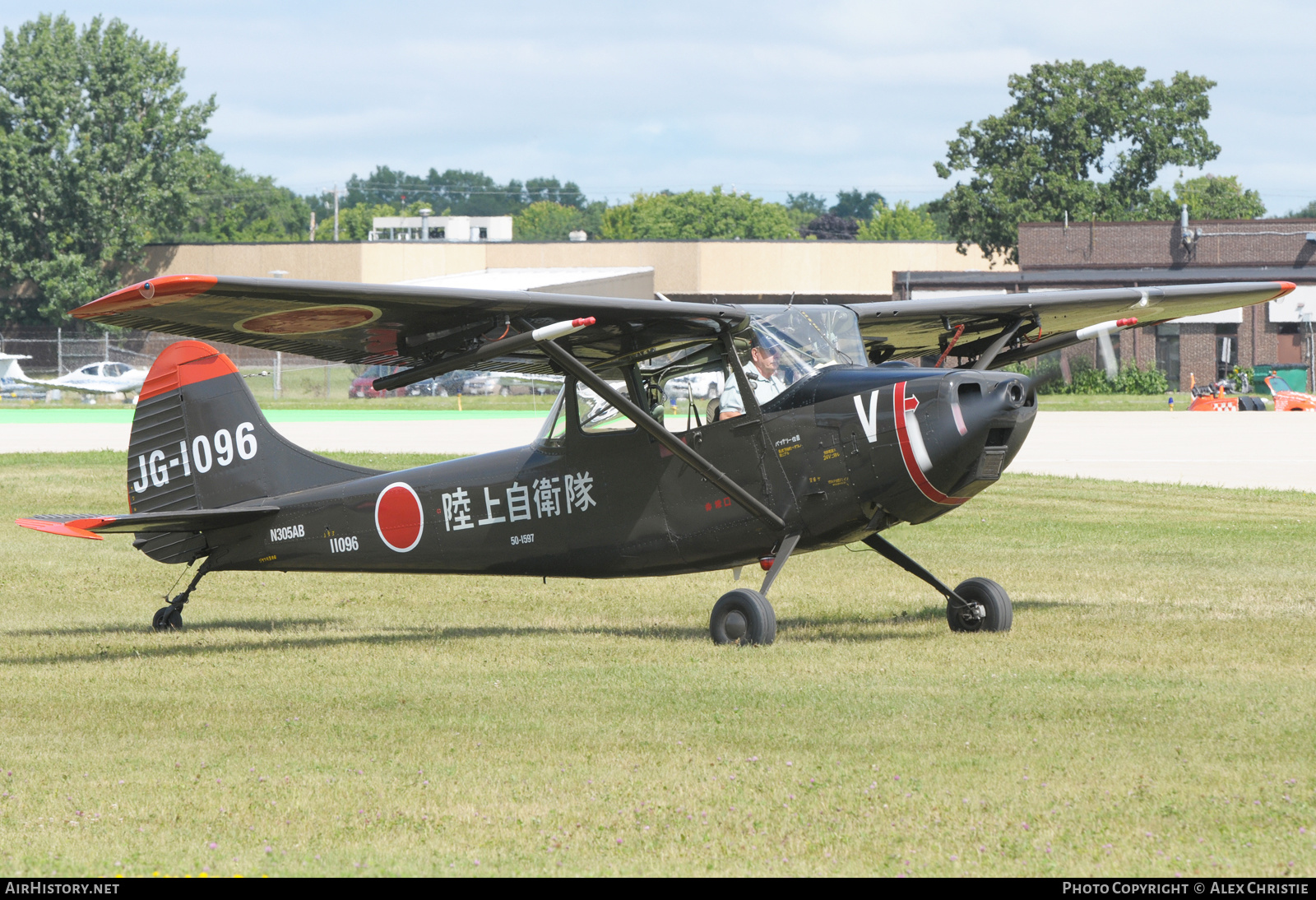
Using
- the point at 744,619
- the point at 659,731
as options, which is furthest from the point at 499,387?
the point at 659,731

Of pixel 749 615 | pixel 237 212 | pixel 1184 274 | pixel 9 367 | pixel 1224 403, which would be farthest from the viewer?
pixel 237 212

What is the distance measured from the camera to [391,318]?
10.5 metres

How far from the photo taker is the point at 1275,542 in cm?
1752

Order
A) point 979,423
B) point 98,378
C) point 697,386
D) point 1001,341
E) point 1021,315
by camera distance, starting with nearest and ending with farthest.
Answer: point 979,423 → point 697,386 → point 1001,341 → point 1021,315 → point 98,378

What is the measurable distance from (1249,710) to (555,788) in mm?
4042

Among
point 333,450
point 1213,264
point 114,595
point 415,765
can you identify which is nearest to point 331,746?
point 415,765

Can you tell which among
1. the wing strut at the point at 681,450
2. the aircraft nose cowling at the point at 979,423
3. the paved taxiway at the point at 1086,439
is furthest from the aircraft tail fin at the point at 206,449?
the paved taxiway at the point at 1086,439

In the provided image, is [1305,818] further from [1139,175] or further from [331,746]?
[1139,175]

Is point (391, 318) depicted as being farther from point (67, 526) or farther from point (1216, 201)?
point (1216, 201)

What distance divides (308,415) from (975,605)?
1710 inches

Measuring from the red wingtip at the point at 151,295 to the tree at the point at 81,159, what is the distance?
7659cm

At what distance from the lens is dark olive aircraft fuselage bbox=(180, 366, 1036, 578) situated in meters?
10.3
